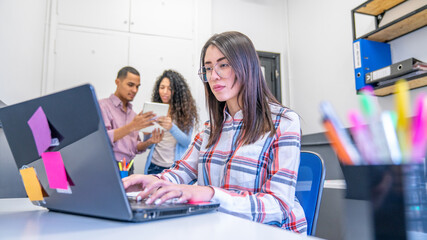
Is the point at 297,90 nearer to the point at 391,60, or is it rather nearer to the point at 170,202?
the point at 391,60

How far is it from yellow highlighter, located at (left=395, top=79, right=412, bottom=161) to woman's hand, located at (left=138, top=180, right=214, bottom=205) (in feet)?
1.36

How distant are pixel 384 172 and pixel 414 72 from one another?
1.87 meters

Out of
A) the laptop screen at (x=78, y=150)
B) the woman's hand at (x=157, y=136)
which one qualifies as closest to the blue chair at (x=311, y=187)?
the laptop screen at (x=78, y=150)

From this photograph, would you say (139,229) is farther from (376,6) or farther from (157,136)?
(376,6)

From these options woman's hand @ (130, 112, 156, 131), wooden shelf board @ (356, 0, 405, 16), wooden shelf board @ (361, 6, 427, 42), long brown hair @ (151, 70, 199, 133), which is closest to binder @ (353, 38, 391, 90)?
wooden shelf board @ (361, 6, 427, 42)

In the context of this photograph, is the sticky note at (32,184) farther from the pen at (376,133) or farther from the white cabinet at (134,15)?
the white cabinet at (134,15)

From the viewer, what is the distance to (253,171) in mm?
855

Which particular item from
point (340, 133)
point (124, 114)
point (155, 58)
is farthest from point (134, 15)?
point (340, 133)

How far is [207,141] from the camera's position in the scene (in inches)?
41.5

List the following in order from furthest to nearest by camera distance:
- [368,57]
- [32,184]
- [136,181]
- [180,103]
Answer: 1. [180,103]
2. [368,57]
3. [136,181]
4. [32,184]

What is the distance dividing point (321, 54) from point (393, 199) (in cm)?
295

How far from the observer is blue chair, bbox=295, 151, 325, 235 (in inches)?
32.9

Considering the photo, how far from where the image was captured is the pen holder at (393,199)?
25cm

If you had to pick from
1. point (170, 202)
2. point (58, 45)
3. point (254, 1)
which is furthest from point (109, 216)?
point (254, 1)
